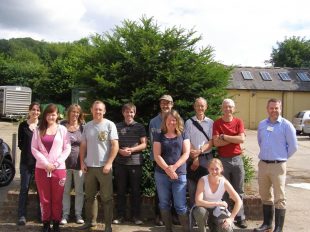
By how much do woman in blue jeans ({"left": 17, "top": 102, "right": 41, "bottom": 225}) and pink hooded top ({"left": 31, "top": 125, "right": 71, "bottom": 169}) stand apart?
0.50 metres

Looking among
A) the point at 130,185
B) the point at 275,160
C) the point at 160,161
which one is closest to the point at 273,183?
the point at 275,160

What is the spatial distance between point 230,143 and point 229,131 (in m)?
0.19

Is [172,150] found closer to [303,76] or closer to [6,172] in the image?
[6,172]

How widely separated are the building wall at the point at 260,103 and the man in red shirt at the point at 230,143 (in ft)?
98.8

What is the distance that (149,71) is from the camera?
7.62 metres

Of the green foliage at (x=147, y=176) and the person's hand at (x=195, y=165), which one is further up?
the person's hand at (x=195, y=165)

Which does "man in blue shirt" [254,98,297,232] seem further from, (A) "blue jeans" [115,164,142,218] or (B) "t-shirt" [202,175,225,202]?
(A) "blue jeans" [115,164,142,218]

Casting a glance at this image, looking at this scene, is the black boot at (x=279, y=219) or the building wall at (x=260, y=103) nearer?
the black boot at (x=279, y=219)

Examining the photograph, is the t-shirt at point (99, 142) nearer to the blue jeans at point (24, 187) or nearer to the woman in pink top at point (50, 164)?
the woman in pink top at point (50, 164)

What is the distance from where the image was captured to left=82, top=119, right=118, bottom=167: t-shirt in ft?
19.6

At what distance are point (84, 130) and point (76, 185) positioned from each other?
0.94 m

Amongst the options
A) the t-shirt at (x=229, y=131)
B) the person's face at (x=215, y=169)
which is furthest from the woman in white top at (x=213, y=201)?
the t-shirt at (x=229, y=131)

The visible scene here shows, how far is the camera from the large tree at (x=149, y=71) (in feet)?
24.5

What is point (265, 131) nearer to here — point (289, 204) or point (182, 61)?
point (182, 61)
